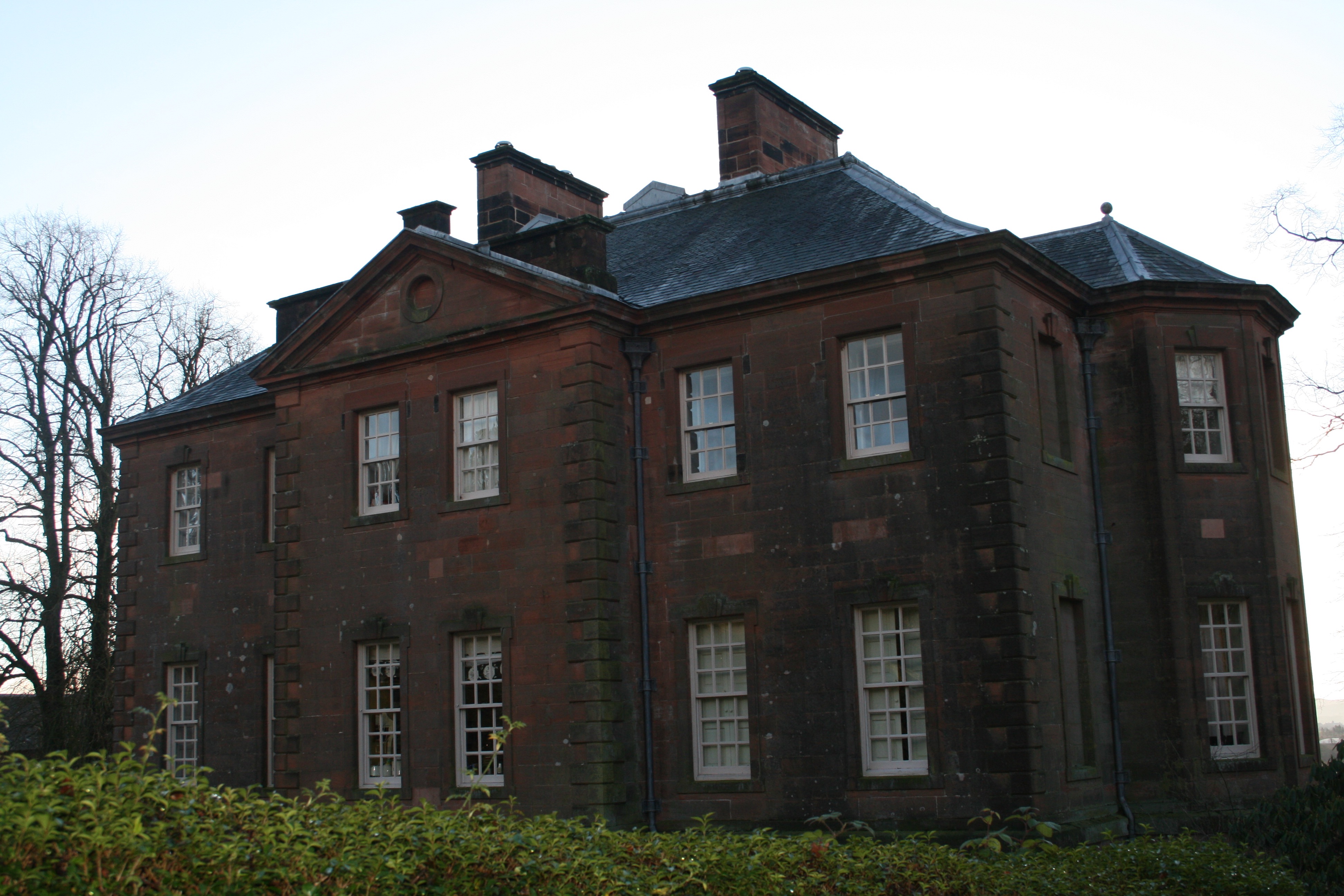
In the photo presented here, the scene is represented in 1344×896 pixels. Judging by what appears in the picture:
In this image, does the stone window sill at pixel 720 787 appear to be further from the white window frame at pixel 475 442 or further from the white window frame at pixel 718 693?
the white window frame at pixel 475 442

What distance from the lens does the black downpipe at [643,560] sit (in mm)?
18328

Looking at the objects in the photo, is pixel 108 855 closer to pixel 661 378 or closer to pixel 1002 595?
pixel 1002 595

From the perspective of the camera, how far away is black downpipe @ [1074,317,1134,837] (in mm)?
18328

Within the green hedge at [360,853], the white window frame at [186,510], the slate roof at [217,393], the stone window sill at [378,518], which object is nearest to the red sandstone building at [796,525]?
the stone window sill at [378,518]

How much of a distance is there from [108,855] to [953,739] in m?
11.9

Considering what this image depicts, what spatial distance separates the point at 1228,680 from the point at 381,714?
1222 centimetres

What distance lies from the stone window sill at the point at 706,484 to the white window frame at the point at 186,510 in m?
10.5

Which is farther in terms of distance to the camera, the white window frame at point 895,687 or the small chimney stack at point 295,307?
the small chimney stack at point 295,307

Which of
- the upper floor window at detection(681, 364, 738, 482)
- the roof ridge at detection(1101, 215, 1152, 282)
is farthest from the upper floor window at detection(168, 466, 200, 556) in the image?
the roof ridge at detection(1101, 215, 1152, 282)

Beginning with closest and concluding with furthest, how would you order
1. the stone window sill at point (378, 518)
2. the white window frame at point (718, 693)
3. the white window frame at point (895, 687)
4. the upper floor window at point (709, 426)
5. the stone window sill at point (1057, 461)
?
the white window frame at point (895, 687)
the stone window sill at point (1057, 461)
the white window frame at point (718, 693)
the upper floor window at point (709, 426)
the stone window sill at point (378, 518)

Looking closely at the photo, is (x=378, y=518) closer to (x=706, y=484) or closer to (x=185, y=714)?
(x=706, y=484)

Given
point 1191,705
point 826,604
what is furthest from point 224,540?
point 1191,705

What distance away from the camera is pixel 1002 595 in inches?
643

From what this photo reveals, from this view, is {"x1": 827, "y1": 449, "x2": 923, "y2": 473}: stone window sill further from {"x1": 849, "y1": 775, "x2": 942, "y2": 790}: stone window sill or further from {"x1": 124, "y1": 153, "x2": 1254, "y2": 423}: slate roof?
{"x1": 849, "y1": 775, "x2": 942, "y2": 790}: stone window sill
